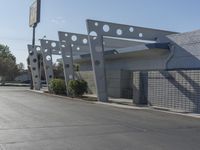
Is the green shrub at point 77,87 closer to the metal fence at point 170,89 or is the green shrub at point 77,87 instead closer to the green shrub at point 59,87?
the green shrub at point 59,87

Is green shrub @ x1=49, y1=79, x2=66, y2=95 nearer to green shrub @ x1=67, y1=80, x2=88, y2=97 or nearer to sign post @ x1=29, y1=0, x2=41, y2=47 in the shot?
green shrub @ x1=67, y1=80, x2=88, y2=97

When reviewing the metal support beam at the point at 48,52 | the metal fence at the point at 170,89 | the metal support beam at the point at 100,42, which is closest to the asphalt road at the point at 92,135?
the metal fence at the point at 170,89

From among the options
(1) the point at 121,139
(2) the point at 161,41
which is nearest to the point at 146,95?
(2) the point at 161,41

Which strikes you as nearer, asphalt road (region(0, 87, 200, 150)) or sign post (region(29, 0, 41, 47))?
asphalt road (region(0, 87, 200, 150))

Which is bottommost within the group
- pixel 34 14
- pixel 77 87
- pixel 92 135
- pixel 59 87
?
pixel 92 135

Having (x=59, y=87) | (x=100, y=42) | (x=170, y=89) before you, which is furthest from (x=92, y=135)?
(x=59, y=87)

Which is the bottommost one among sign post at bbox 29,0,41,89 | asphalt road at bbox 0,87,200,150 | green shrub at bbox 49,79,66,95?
asphalt road at bbox 0,87,200,150

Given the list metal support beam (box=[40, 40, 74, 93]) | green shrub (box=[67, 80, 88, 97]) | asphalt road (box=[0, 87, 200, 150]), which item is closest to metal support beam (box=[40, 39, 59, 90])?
metal support beam (box=[40, 40, 74, 93])

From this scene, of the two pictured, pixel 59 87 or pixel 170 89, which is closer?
pixel 170 89

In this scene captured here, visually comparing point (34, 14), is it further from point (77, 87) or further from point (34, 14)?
point (77, 87)

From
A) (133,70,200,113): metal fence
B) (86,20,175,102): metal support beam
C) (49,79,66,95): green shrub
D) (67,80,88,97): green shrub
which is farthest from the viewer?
(49,79,66,95): green shrub

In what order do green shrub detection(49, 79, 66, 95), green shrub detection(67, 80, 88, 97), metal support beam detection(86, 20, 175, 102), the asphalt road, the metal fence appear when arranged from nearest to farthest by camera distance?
1. the asphalt road
2. the metal fence
3. metal support beam detection(86, 20, 175, 102)
4. green shrub detection(67, 80, 88, 97)
5. green shrub detection(49, 79, 66, 95)

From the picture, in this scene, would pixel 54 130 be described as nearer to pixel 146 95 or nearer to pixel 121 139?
pixel 121 139

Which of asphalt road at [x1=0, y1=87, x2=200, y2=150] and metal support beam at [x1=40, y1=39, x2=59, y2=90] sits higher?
metal support beam at [x1=40, y1=39, x2=59, y2=90]
